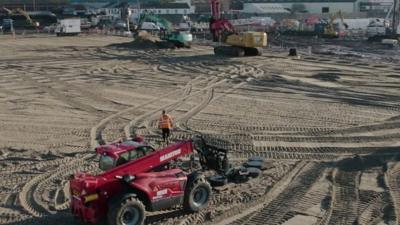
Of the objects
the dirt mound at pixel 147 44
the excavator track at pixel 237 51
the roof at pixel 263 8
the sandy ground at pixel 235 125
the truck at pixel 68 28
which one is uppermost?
the roof at pixel 263 8

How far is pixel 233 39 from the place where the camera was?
117 feet

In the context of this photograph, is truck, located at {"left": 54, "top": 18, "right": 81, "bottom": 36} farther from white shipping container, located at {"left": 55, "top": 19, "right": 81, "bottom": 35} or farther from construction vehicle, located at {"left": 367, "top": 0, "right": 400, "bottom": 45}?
construction vehicle, located at {"left": 367, "top": 0, "right": 400, "bottom": 45}

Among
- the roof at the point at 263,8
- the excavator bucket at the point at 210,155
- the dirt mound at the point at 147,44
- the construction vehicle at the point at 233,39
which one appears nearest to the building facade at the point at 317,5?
the roof at the point at 263,8

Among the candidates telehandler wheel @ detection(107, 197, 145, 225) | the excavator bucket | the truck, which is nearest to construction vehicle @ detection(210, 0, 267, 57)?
the excavator bucket

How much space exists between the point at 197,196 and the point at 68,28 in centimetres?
5585

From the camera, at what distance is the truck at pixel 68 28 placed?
62.0 metres

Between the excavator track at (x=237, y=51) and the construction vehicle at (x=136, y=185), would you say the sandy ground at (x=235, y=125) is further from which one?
the excavator track at (x=237, y=51)

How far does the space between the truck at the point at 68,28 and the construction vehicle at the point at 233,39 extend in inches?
1099

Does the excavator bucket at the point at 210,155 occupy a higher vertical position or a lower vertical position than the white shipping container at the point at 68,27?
lower

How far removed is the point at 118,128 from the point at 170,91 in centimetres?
659

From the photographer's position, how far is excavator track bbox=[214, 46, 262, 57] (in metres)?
35.4

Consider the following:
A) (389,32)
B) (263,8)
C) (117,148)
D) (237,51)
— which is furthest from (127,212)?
(263,8)

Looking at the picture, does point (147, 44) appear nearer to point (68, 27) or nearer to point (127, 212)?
point (68, 27)

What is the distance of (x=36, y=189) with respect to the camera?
37.5 ft
